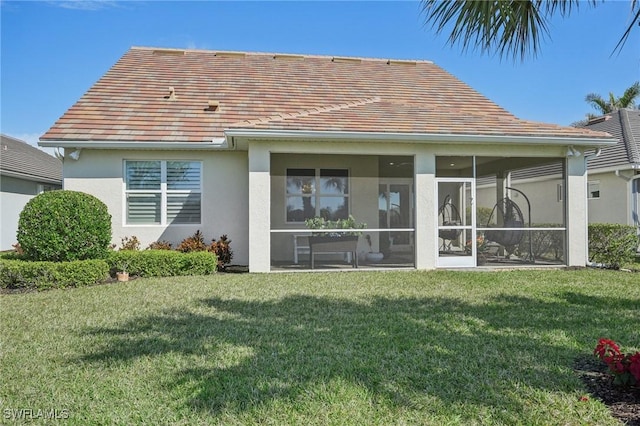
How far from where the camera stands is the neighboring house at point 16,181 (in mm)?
16438

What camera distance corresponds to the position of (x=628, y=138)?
1670 cm

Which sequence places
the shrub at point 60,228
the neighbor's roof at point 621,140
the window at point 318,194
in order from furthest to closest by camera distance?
1. the neighbor's roof at point 621,140
2. the window at point 318,194
3. the shrub at point 60,228

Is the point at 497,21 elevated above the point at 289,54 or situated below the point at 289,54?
below

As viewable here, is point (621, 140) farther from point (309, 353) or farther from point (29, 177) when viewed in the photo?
point (29, 177)

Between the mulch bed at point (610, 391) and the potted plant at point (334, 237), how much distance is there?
6825 millimetres

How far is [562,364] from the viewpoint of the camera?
13.4ft

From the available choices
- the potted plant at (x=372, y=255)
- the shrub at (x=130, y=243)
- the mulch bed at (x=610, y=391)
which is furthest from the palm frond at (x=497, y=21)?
the shrub at (x=130, y=243)

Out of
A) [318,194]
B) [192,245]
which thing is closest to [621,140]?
[318,194]

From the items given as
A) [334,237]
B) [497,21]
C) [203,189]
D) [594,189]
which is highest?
[497,21]

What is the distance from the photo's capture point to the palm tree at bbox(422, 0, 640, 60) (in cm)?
343

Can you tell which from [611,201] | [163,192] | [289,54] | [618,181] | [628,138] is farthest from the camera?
[289,54]

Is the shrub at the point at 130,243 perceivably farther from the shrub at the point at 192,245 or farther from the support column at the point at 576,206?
the support column at the point at 576,206

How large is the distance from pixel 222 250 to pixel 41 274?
13.1 feet

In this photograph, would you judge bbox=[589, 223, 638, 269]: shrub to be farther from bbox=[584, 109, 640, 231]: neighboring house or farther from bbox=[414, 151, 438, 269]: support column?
bbox=[414, 151, 438, 269]: support column
